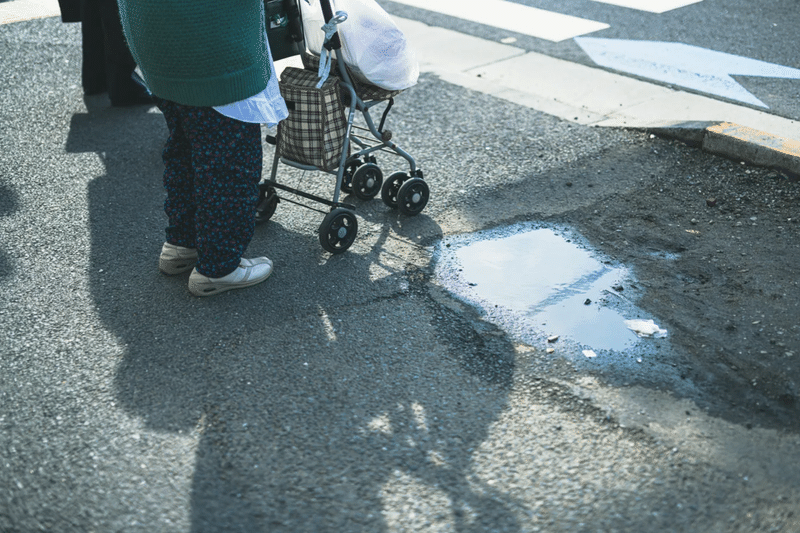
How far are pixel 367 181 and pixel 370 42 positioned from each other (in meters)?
0.97

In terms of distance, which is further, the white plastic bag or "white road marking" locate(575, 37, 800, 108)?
"white road marking" locate(575, 37, 800, 108)

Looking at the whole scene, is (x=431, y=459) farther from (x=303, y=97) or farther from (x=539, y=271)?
(x=303, y=97)

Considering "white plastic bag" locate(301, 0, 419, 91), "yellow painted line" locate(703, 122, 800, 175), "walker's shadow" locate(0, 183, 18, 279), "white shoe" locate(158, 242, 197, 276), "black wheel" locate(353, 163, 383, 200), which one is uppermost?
"white plastic bag" locate(301, 0, 419, 91)

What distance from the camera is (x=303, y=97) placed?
12.6 ft

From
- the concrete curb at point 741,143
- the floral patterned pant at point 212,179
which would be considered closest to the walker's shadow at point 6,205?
the floral patterned pant at point 212,179

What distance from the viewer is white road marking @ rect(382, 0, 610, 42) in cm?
770

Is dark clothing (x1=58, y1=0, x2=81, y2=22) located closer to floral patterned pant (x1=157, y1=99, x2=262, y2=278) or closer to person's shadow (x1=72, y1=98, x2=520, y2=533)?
person's shadow (x1=72, y1=98, x2=520, y2=533)

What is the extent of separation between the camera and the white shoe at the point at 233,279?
12.1ft

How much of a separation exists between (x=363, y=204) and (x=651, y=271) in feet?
5.42

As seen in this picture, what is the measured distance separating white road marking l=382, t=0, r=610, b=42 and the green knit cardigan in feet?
15.8

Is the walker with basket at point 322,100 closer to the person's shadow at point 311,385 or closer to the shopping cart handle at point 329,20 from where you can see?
the shopping cart handle at point 329,20

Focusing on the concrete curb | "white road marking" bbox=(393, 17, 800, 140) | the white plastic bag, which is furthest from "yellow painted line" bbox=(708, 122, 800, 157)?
the white plastic bag

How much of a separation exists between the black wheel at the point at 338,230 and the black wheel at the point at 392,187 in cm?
43

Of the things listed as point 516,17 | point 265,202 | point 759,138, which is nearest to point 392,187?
point 265,202
